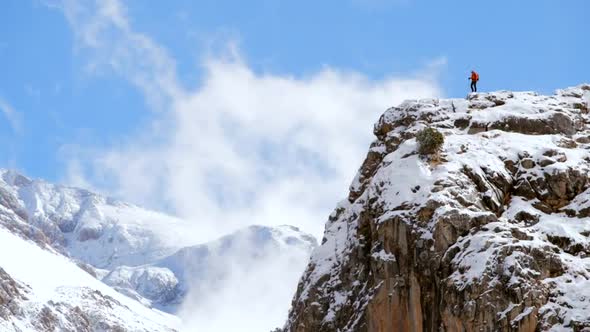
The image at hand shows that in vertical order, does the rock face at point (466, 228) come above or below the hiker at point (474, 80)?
below

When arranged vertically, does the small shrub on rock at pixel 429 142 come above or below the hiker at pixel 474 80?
below

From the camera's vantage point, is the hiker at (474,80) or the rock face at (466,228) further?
the hiker at (474,80)

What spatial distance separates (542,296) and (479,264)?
3600 mm

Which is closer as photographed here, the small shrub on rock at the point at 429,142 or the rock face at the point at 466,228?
the rock face at the point at 466,228

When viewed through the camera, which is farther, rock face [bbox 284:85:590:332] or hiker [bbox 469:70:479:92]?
hiker [bbox 469:70:479:92]

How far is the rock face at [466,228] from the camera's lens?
52.2m

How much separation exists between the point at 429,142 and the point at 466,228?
775 cm

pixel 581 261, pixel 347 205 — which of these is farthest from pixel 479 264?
pixel 347 205

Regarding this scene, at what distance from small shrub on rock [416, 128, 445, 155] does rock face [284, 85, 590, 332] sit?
2.17ft

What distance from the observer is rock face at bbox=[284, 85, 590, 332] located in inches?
2057

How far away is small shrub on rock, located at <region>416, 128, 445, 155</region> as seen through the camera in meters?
61.7

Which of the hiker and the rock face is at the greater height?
the hiker

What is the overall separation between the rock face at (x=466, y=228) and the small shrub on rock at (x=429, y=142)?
0.66m

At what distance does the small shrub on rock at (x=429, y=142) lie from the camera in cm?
6169
